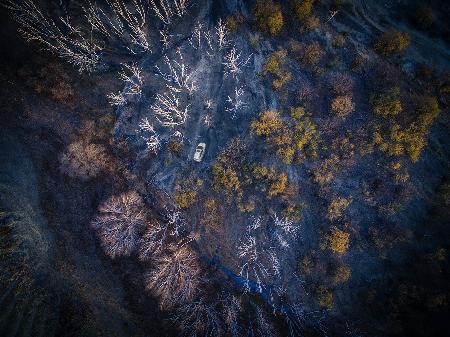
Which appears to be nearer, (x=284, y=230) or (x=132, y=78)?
(x=284, y=230)

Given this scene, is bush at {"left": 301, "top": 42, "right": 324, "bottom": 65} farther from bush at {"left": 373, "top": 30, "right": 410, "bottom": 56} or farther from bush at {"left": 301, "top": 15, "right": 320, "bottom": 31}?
bush at {"left": 373, "top": 30, "right": 410, "bottom": 56}

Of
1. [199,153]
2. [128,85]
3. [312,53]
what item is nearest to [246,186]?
[199,153]

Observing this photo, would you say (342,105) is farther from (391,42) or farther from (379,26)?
(379,26)

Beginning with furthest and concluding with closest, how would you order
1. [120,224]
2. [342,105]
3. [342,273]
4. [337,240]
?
1. [120,224]
2. [342,273]
3. [337,240]
4. [342,105]

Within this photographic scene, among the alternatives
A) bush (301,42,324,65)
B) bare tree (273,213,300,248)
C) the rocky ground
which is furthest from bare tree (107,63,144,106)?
bare tree (273,213,300,248)

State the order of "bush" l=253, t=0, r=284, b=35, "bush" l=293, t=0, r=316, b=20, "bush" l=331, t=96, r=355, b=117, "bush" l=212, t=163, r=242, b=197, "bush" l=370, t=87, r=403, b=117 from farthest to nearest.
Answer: "bush" l=212, t=163, r=242, b=197 → "bush" l=253, t=0, r=284, b=35 → "bush" l=293, t=0, r=316, b=20 → "bush" l=331, t=96, r=355, b=117 → "bush" l=370, t=87, r=403, b=117

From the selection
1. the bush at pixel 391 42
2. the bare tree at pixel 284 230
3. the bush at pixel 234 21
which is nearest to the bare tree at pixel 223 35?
the bush at pixel 234 21

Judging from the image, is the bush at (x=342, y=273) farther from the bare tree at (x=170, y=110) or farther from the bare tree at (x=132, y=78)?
the bare tree at (x=132, y=78)
